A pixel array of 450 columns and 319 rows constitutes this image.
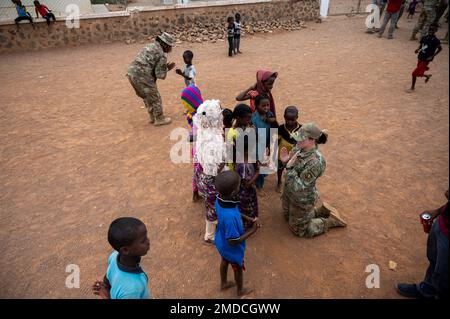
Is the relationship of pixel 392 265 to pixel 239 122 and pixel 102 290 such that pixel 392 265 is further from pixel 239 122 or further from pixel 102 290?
pixel 102 290

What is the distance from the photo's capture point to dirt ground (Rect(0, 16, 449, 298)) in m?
3.19

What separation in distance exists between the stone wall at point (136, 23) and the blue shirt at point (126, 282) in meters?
13.7

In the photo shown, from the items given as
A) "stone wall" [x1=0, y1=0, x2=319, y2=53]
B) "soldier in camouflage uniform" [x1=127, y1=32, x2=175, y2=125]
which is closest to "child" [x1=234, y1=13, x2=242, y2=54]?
"stone wall" [x1=0, y1=0, x2=319, y2=53]

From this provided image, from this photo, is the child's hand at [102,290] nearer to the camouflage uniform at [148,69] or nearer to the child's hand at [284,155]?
the child's hand at [284,155]

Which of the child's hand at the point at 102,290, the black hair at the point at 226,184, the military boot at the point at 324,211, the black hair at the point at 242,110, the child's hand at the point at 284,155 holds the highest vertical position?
the black hair at the point at 242,110

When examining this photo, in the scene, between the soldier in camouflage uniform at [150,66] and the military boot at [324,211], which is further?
the soldier in camouflage uniform at [150,66]

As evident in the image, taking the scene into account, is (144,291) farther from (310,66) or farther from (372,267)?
(310,66)

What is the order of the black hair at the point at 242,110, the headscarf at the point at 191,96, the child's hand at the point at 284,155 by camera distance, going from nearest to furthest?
1. the black hair at the point at 242,110
2. the child's hand at the point at 284,155
3. the headscarf at the point at 191,96

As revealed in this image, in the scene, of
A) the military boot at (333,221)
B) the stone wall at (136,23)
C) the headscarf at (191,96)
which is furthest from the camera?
the stone wall at (136,23)

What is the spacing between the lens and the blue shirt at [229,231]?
96.4 inches

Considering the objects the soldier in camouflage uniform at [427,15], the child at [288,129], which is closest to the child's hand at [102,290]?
the child at [288,129]

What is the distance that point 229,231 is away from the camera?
2469 mm

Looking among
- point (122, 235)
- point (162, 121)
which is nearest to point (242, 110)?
point (122, 235)

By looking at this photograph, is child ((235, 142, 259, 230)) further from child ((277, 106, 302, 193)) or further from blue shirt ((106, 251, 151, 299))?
blue shirt ((106, 251, 151, 299))
